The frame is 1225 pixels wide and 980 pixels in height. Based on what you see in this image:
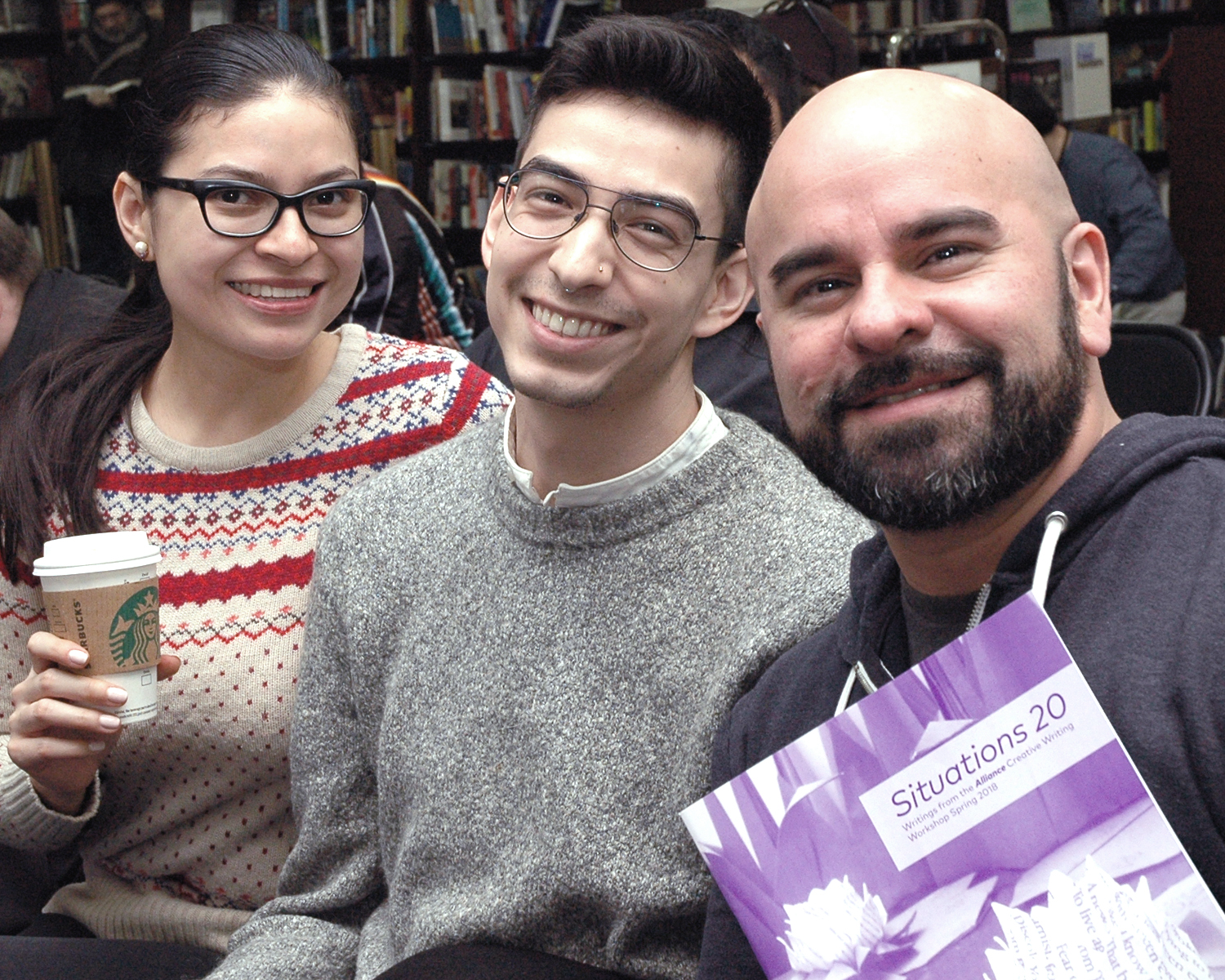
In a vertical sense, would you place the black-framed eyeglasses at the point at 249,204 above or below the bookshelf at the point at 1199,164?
above

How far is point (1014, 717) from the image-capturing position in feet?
2.75

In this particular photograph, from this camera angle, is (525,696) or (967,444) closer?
(967,444)

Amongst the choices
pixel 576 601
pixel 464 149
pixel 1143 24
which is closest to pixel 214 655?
pixel 576 601

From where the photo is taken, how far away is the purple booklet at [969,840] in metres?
0.78

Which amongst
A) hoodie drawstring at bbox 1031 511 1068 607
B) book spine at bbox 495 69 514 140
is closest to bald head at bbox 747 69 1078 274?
hoodie drawstring at bbox 1031 511 1068 607

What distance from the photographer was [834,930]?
0.91m

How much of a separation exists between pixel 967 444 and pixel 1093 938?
36 cm

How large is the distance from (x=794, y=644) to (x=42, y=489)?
1.08 metres

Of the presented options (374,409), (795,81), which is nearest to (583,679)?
(374,409)

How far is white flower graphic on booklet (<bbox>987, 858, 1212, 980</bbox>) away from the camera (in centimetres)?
76

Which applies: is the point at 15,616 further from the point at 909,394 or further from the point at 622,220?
the point at 909,394

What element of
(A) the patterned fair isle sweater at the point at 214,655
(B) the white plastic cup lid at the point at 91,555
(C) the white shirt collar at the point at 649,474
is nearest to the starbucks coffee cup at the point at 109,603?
(B) the white plastic cup lid at the point at 91,555

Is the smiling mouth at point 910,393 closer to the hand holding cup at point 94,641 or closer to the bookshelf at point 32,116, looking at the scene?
the hand holding cup at point 94,641

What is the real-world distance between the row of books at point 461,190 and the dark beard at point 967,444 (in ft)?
17.2
